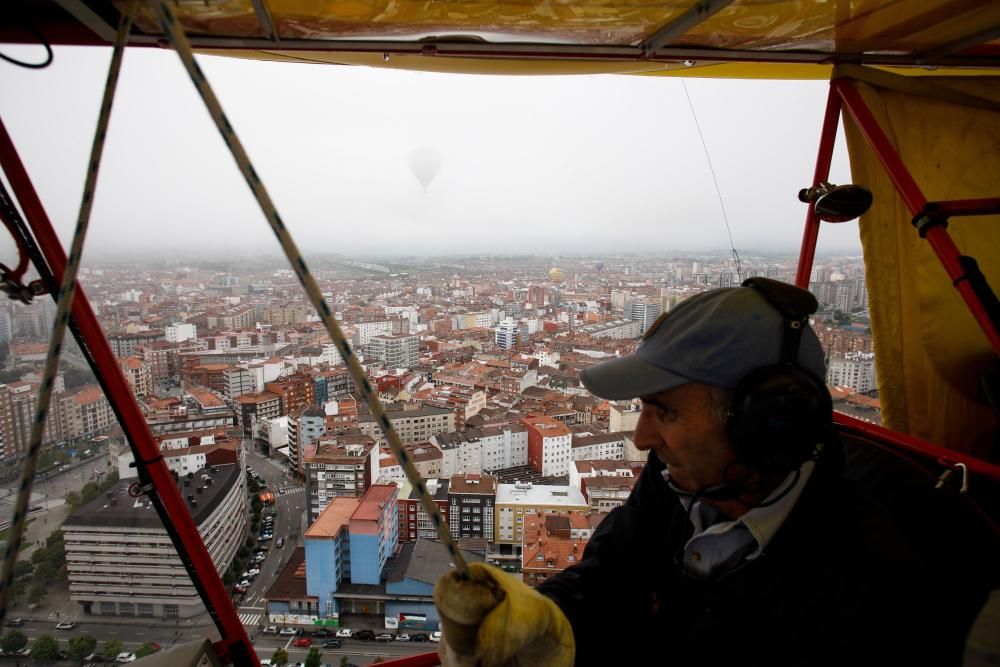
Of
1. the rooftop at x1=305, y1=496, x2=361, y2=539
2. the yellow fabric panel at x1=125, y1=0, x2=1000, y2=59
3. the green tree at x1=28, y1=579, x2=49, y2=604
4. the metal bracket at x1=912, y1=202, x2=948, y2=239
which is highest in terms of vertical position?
the yellow fabric panel at x1=125, y1=0, x2=1000, y2=59

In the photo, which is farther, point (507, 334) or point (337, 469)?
point (507, 334)

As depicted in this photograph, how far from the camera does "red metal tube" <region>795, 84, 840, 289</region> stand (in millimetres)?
1462

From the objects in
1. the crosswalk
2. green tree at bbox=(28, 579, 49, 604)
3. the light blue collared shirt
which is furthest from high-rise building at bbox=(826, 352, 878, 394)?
green tree at bbox=(28, 579, 49, 604)

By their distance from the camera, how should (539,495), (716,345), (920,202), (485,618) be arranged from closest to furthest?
(485,618)
(716,345)
(920,202)
(539,495)

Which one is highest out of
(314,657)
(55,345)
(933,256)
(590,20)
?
(590,20)

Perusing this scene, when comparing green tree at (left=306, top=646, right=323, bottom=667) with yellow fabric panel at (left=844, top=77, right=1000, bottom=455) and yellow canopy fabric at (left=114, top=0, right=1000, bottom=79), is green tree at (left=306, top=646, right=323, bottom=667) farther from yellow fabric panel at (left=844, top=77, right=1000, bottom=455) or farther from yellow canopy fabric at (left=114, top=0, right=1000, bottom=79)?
yellow fabric panel at (left=844, top=77, right=1000, bottom=455)

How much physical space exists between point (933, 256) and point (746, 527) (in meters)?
1.27

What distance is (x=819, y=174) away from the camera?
150 cm

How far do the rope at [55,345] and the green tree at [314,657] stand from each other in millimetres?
1449

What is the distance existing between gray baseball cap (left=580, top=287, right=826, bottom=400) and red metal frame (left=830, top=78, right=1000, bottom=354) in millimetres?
663

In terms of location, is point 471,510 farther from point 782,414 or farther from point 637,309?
point 782,414

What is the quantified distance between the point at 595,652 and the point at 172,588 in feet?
4.26

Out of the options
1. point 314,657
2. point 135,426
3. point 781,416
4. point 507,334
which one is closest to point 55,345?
point 135,426

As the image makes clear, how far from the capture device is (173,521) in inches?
48.2
